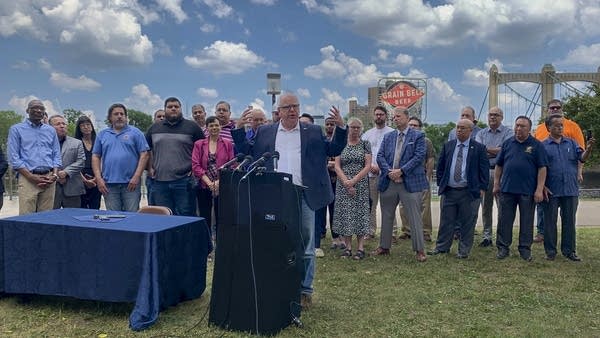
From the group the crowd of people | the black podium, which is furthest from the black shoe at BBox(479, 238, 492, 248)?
the black podium

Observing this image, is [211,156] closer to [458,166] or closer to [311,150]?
[311,150]

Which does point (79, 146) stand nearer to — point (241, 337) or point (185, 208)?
point (185, 208)

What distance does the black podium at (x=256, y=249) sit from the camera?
12.3 ft

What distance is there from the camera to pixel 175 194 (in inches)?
251

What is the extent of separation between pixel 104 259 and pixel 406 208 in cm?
392

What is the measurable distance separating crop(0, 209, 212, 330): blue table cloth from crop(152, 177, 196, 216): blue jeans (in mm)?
1677

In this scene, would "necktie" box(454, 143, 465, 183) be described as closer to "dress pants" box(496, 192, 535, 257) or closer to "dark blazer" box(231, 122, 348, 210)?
"dress pants" box(496, 192, 535, 257)

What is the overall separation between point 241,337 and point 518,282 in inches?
131

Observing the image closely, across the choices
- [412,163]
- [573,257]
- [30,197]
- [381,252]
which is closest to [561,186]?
[573,257]

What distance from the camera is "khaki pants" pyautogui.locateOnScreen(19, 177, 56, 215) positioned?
6.25m

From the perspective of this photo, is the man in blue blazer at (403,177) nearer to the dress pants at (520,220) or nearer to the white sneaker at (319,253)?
the white sneaker at (319,253)

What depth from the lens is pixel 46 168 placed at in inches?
249

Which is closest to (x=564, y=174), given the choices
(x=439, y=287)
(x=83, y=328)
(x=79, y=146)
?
(x=439, y=287)

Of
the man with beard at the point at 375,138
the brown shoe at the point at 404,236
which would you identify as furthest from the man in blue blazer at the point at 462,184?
the brown shoe at the point at 404,236
